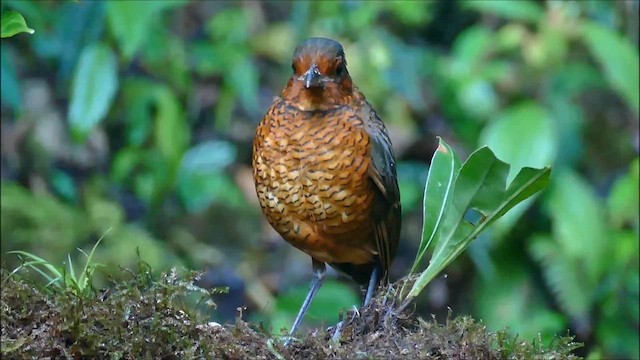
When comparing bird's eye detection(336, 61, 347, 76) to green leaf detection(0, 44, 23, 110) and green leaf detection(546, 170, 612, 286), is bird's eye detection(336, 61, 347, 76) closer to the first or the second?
green leaf detection(0, 44, 23, 110)

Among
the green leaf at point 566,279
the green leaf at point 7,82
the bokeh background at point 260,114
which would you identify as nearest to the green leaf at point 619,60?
the bokeh background at point 260,114

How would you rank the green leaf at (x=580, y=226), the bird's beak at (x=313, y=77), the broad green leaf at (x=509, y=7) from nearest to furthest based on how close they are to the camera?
the bird's beak at (x=313, y=77) → the green leaf at (x=580, y=226) → the broad green leaf at (x=509, y=7)

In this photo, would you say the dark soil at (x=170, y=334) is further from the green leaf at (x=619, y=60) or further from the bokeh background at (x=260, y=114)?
the green leaf at (x=619, y=60)

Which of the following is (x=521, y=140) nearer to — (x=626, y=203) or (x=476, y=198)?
(x=626, y=203)

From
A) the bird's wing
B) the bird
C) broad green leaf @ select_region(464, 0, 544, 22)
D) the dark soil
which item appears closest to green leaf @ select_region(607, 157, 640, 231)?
broad green leaf @ select_region(464, 0, 544, 22)

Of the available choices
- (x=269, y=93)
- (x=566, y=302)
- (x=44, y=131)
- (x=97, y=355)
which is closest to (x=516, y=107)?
(x=566, y=302)

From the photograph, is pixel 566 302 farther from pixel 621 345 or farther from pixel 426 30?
pixel 426 30

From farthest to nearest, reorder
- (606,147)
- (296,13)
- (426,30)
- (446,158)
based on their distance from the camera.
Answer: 1. (426,30)
2. (606,147)
3. (296,13)
4. (446,158)
